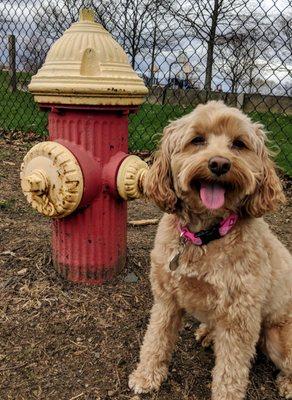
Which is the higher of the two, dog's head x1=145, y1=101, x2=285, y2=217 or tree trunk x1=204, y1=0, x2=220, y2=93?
tree trunk x1=204, y1=0, x2=220, y2=93

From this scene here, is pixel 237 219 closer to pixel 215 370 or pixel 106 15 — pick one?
pixel 215 370

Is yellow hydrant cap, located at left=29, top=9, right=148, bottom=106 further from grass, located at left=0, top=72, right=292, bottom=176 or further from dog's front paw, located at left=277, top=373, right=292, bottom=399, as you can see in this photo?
grass, located at left=0, top=72, right=292, bottom=176

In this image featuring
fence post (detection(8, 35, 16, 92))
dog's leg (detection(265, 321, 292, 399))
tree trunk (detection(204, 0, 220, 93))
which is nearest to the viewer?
dog's leg (detection(265, 321, 292, 399))

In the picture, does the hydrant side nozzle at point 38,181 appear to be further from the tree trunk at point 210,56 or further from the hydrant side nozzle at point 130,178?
the tree trunk at point 210,56

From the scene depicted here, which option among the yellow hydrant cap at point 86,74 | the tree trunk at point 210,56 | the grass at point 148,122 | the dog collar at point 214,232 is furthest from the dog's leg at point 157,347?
the tree trunk at point 210,56

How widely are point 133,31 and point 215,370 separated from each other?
6.33 metres

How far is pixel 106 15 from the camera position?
7324 millimetres

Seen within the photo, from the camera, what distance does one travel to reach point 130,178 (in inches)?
111

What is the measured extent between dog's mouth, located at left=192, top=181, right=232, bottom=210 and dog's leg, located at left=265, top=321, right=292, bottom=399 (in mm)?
818

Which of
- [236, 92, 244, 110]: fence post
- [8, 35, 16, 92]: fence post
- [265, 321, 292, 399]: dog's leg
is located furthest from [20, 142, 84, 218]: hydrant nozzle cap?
[8, 35, 16, 92]: fence post

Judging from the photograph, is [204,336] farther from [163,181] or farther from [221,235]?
[163,181]

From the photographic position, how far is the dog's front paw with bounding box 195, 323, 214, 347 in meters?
2.73

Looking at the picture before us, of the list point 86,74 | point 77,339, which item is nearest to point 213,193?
point 86,74

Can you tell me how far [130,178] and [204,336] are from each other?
102 cm
